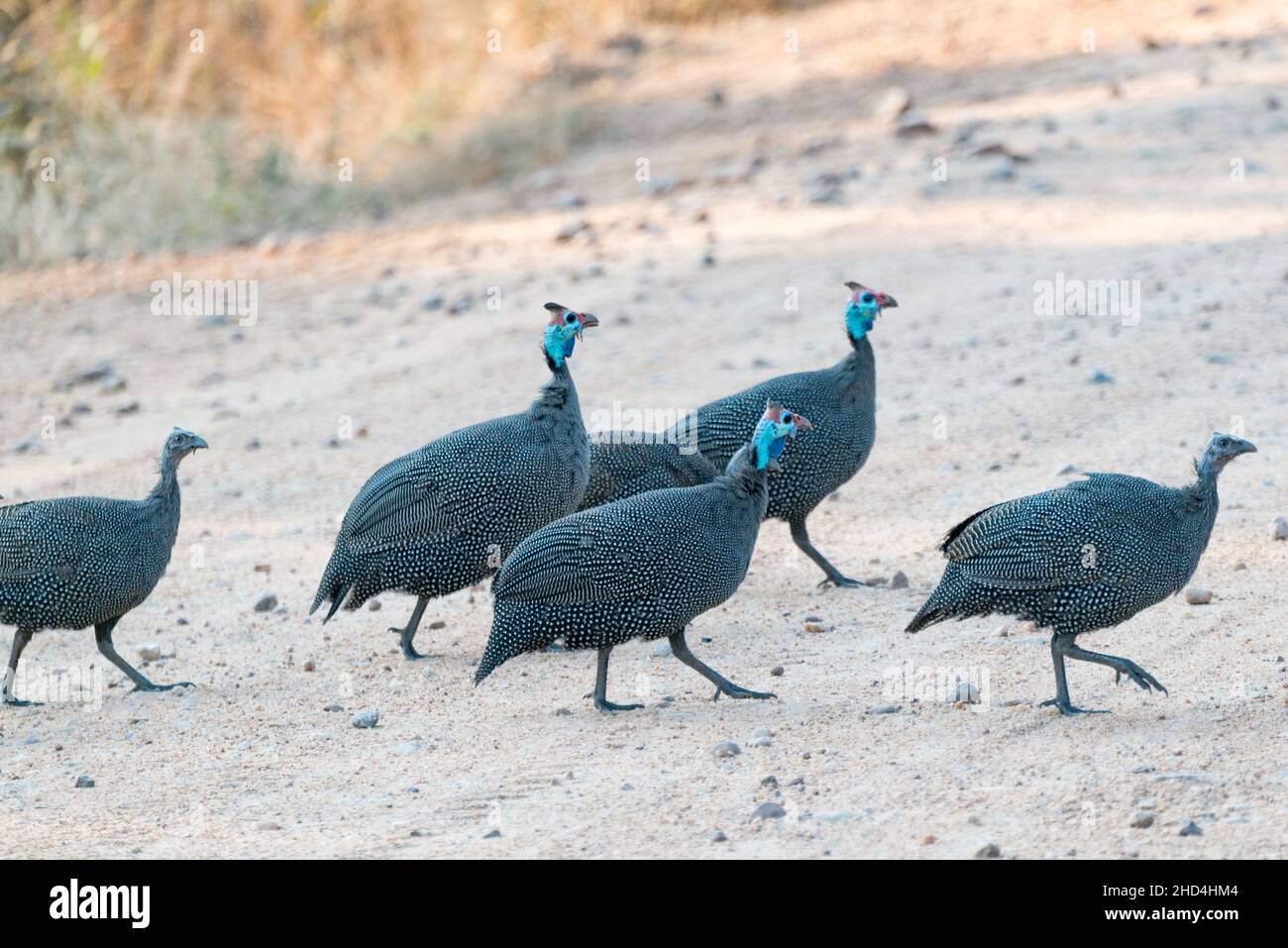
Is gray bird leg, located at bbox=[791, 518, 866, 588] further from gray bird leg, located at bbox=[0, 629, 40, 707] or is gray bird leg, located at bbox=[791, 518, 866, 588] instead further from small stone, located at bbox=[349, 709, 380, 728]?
gray bird leg, located at bbox=[0, 629, 40, 707]

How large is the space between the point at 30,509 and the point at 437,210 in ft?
23.0

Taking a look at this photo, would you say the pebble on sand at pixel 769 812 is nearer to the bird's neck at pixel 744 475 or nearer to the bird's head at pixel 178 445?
the bird's neck at pixel 744 475

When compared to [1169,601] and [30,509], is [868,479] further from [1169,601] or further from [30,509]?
[30,509]

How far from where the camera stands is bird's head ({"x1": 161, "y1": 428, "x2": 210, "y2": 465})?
5.81 m

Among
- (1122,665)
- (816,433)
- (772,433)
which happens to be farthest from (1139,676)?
(816,433)

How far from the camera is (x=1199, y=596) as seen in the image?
5.56 meters

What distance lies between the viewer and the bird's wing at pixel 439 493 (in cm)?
582

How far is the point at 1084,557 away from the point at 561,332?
6.77ft

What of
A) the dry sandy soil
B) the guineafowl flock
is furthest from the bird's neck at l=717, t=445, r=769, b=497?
the dry sandy soil

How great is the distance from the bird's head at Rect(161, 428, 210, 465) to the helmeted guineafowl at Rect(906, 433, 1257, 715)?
2399 mm

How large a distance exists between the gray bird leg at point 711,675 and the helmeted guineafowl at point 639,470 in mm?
1076

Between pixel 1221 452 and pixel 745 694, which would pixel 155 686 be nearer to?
pixel 745 694

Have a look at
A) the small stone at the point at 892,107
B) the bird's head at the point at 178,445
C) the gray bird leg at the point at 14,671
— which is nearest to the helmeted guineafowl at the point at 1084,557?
the bird's head at the point at 178,445
